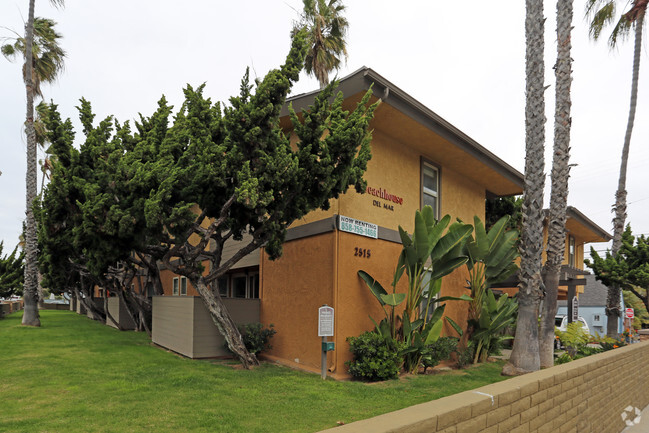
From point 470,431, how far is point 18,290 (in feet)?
130

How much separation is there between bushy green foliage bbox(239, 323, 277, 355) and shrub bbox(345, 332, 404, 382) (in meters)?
2.58

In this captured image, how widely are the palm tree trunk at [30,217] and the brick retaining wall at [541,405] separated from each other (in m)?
20.5

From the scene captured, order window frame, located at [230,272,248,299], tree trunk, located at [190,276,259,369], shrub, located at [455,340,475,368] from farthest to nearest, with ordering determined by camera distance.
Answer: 1. window frame, located at [230,272,248,299]
2. shrub, located at [455,340,475,368]
3. tree trunk, located at [190,276,259,369]

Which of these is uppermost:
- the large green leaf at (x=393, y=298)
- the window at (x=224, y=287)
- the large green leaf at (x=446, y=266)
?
the large green leaf at (x=446, y=266)

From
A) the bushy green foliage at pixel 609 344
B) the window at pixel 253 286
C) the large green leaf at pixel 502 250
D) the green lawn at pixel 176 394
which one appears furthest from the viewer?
the window at pixel 253 286

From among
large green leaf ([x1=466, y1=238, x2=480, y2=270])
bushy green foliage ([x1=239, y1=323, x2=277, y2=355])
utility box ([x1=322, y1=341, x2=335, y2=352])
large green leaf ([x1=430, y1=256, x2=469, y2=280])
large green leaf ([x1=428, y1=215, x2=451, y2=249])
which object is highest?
large green leaf ([x1=428, y1=215, x2=451, y2=249])

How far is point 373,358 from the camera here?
33.2 ft

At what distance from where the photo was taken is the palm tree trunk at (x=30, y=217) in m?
19.4

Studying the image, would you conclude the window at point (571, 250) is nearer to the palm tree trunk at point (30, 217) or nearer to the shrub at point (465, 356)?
the shrub at point (465, 356)

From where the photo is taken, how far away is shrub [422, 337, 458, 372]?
1088 cm

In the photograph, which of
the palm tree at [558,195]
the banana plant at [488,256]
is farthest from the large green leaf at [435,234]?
the palm tree at [558,195]

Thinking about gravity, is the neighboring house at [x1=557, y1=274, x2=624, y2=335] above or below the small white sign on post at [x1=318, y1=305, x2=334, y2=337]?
below

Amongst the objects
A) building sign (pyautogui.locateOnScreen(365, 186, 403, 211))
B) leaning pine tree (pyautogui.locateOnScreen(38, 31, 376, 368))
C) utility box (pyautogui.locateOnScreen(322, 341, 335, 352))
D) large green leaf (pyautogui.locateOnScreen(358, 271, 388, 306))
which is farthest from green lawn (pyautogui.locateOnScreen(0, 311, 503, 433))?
building sign (pyautogui.locateOnScreen(365, 186, 403, 211))

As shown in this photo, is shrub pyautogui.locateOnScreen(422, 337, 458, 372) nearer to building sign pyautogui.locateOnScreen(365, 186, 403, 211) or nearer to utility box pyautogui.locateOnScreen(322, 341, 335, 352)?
utility box pyautogui.locateOnScreen(322, 341, 335, 352)
